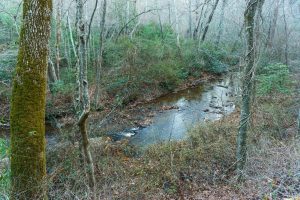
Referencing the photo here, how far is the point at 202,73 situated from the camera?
77.4ft

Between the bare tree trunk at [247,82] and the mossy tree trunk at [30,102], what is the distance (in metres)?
3.99

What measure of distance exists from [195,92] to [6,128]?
1132 cm

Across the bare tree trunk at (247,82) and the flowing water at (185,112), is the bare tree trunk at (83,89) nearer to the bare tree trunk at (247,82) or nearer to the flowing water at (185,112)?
the bare tree trunk at (247,82)

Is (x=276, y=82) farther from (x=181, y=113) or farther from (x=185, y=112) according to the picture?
(x=181, y=113)

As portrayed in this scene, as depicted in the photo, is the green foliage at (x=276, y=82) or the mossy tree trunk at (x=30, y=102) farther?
the green foliage at (x=276, y=82)

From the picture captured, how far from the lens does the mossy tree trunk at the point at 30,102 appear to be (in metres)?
4.46

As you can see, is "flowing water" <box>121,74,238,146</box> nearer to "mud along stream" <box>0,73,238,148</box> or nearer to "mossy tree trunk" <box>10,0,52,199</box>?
"mud along stream" <box>0,73,238,148</box>

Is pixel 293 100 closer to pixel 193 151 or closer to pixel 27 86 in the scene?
pixel 193 151

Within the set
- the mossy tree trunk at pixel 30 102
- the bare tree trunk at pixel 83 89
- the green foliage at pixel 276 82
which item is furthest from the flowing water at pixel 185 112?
the mossy tree trunk at pixel 30 102

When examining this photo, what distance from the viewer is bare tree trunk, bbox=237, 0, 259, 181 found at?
633 cm

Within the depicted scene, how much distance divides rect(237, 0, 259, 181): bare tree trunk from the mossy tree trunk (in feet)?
13.1

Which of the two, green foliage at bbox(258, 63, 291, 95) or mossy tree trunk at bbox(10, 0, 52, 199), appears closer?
mossy tree trunk at bbox(10, 0, 52, 199)

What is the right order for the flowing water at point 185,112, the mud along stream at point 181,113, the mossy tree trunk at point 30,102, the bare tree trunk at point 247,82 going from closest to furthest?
the mossy tree trunk at point 30,102
the bare tree trunk at point 247,82
the mud along stream at point 181,113
the flowing water at point 185,112

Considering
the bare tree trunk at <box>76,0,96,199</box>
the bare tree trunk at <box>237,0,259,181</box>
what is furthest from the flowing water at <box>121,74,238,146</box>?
the bare tree trunk at <box>76,0,96,199</box>
